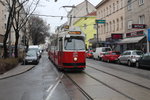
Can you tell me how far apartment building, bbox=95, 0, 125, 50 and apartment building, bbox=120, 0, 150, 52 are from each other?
1934mm

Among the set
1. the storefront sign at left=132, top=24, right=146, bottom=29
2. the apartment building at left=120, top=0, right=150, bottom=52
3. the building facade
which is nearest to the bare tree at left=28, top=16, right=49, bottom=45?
the building facade

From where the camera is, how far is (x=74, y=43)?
15.7m

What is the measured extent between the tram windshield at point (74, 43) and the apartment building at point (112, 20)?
20.5m

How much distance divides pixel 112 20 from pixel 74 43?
27.3 metres

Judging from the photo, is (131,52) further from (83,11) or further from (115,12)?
(83,11)

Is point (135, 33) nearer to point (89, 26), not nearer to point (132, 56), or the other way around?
point (132, 56)

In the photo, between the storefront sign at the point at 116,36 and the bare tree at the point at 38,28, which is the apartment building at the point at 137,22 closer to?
the storefront sign at the point at 116,36

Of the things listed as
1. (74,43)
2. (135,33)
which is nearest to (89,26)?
(135,33)

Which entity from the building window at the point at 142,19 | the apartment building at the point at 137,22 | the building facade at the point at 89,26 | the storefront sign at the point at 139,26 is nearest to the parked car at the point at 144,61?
the storefront sign at the point at 139,26

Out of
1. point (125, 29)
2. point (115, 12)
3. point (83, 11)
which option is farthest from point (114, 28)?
point (83, 11)

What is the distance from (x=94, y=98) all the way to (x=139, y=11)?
25489 millimetres

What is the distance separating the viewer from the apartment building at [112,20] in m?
36.6

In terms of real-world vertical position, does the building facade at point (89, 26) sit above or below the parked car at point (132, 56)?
above

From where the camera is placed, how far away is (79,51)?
51.0 ft
